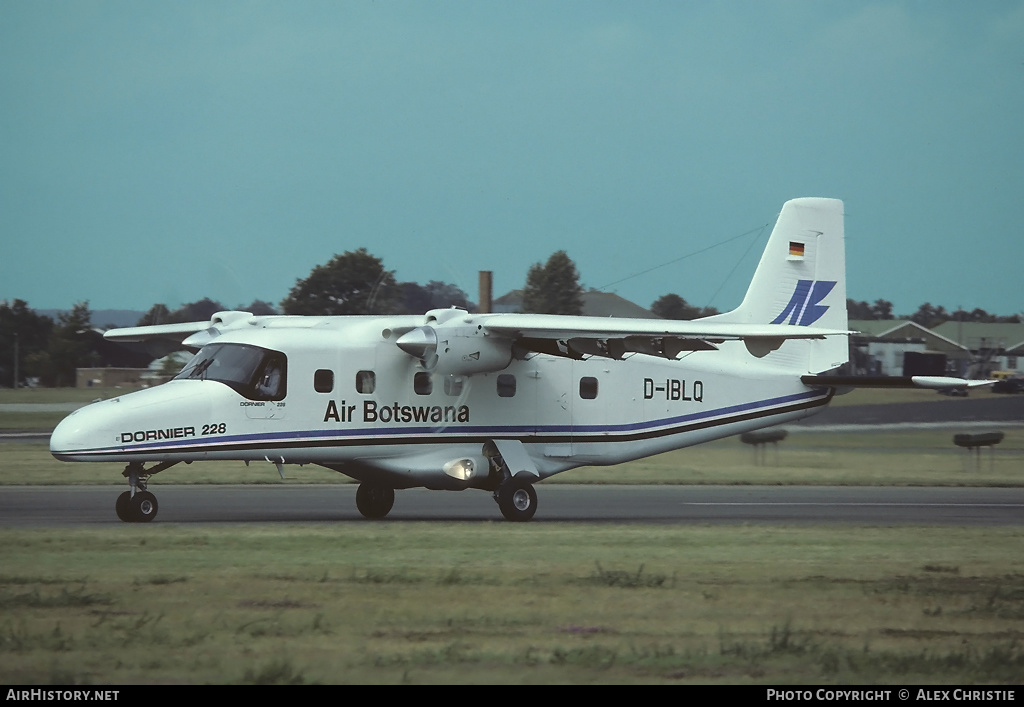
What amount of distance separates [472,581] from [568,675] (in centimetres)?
433

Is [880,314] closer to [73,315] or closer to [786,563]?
[73,315]

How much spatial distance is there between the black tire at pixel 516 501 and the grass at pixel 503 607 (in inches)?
78.2

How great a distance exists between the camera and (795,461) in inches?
1297

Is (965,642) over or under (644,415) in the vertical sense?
under

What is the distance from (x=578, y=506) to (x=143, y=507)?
321 inches

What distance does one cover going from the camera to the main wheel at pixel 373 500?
20.2 metres

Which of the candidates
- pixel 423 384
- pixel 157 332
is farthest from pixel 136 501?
pixel 157 332

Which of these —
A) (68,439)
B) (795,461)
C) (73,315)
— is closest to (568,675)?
(68,439)

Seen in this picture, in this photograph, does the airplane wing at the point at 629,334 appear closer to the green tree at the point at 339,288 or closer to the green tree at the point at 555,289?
the green tree at the point at 339,288

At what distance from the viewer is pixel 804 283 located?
2339cm

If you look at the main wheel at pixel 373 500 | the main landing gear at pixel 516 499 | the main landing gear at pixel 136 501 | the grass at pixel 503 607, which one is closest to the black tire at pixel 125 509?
the main landing gear at pixel 136 501

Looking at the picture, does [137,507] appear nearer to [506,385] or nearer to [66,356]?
[506,385]

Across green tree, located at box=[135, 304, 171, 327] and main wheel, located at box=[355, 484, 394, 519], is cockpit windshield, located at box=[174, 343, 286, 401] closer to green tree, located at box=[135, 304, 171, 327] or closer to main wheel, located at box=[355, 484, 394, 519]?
main wheel, located at box=[355, 484, 394, 519]
